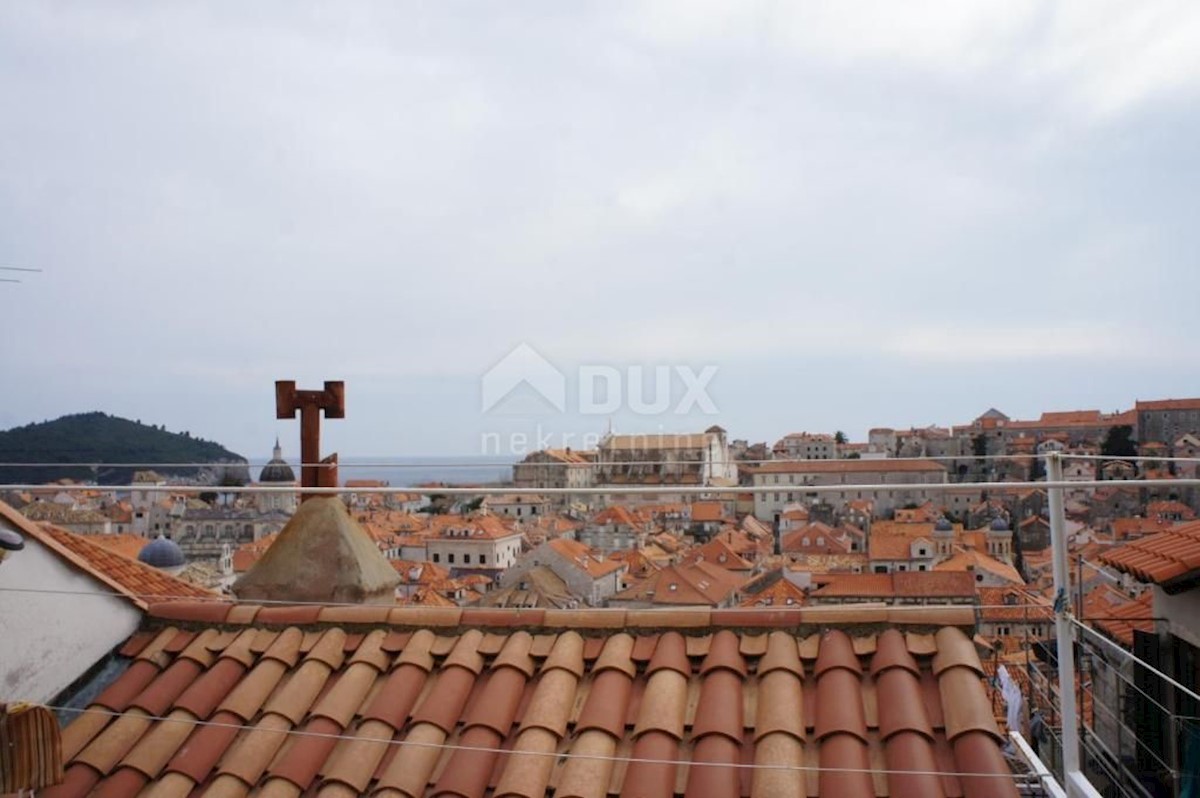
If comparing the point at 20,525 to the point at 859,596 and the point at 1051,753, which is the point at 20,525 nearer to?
the point at 1051,753

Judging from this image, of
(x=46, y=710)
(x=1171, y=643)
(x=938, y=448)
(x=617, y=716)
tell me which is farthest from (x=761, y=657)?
(x=938, y=448)

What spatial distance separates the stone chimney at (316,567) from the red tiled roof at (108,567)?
33cm

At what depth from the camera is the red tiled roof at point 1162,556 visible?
12.6 feet

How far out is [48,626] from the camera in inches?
107

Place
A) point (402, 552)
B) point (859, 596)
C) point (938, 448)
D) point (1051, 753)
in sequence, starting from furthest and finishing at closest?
point (938, 448)
point (402, 552)
point (859, 596)
point (1051, 753)

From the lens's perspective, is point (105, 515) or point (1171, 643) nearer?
point (1171, 643)

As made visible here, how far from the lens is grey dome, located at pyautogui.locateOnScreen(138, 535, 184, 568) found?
19.8 meters

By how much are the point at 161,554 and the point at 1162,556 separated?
21.2 meters

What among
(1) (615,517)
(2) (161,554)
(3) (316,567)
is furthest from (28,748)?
(1) (615,517)

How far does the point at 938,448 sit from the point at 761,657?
76.3m

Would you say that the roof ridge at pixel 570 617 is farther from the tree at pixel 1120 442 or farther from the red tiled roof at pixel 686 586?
the tree at pixel 1120 442

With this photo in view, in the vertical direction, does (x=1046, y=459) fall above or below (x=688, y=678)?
above

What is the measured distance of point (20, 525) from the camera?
8.95 ft

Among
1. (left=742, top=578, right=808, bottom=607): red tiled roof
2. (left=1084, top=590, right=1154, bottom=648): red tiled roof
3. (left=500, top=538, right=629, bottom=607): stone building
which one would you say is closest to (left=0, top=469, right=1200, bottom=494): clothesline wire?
(left=1084, top=590, right=1154, bottom=648): red tiled roof
